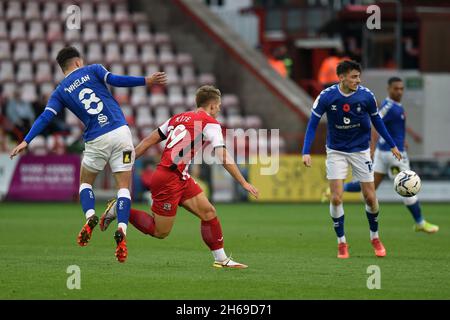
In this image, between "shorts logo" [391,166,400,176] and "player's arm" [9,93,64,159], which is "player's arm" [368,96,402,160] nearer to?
"shorts logo" [391,166,400,176]

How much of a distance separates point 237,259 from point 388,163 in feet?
16.4

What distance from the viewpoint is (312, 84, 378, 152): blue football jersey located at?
1263cm

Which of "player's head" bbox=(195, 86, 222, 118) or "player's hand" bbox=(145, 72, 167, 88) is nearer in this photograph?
"player's head" bbox=(195, 86, 222, 118)

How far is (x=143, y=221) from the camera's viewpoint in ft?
36.6

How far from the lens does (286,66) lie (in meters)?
32.6

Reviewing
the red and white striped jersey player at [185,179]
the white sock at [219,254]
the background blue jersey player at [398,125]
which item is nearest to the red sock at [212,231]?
the red and white striped jersey player at [185,179]

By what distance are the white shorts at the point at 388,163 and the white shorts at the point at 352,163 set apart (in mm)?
3564

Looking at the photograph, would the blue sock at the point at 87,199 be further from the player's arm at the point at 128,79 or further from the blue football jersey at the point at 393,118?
the blue football jersey at the point at 393,118

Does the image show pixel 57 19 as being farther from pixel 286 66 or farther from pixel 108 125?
pixel 108 125

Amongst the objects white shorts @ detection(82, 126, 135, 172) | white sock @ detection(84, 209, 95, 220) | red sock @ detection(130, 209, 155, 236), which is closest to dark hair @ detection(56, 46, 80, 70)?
white shorts @ detection(82, 126, 135, 172)

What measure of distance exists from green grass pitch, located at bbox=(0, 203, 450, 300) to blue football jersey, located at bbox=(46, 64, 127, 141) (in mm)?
1497

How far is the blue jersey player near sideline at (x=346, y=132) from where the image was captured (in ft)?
41.4

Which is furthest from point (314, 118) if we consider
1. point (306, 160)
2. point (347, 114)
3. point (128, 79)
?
point (128, 79)

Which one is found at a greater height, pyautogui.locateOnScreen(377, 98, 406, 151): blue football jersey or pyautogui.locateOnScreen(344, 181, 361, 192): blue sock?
pyautogui.locateOnScreen(377, 98, 406, 151): blue football jersey
